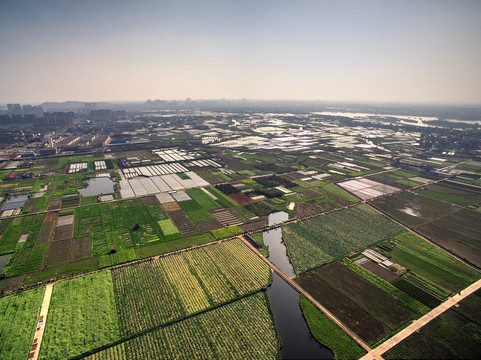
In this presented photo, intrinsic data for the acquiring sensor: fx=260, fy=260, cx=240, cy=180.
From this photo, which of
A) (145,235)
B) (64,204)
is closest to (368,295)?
(145,235)

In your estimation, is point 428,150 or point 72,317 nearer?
point 72,317

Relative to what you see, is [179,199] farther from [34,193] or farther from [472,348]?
[472,348]

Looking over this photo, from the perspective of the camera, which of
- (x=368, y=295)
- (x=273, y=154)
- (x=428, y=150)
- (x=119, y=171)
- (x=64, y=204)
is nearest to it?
(x=368, y=295)

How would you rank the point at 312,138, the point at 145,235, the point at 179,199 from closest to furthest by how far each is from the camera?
the point at 145,235, the point at 179,199, the point at 312,138

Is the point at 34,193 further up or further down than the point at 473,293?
further up
